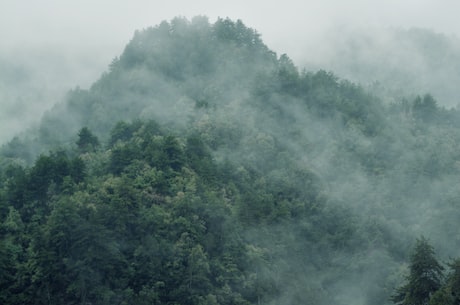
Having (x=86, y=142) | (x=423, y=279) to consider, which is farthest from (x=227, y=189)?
(x=423, y=279)

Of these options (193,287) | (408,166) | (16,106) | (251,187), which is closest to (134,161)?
(251,187)

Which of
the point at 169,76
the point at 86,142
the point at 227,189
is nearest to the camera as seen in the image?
the point at 227,189

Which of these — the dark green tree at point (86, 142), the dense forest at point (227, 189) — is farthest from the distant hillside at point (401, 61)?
the dark green tree at point (86, 142)

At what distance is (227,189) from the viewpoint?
6038 centimetres

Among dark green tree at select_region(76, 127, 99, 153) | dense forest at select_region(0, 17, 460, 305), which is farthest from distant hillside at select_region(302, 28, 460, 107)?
dark green tree at select_region(76, 127, 99, 153)

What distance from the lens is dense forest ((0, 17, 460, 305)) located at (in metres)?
47.6

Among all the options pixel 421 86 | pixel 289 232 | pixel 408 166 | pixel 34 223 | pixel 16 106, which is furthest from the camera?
pixel 421 86

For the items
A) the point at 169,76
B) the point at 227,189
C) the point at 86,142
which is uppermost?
the point at 169,76

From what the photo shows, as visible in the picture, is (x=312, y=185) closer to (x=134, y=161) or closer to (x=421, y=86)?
(x=134, y=161)

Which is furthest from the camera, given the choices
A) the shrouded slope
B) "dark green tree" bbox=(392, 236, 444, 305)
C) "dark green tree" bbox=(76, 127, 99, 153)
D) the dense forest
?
the shrouded slope

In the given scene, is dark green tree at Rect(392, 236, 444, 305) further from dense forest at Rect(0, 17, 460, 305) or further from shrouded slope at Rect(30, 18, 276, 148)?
shrouded slope at Rect(30, 18, 276, 148)

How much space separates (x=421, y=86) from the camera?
9819 centimetres

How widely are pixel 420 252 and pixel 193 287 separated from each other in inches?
649

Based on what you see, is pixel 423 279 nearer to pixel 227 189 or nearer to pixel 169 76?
pixel 227 189
